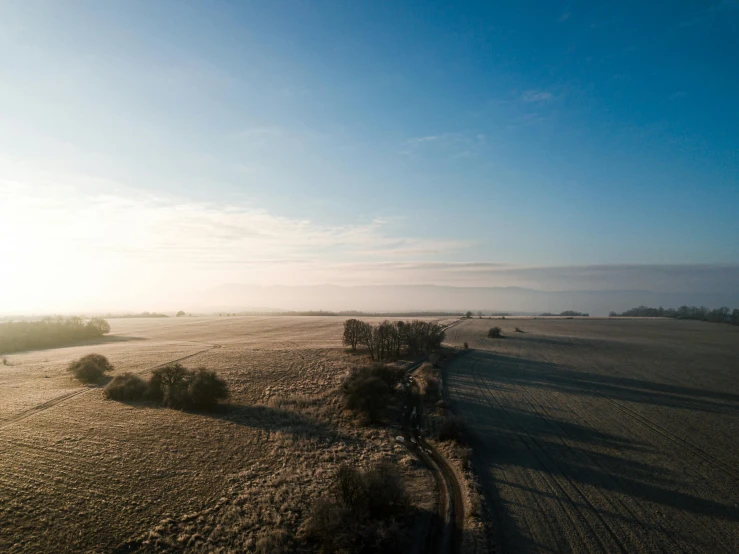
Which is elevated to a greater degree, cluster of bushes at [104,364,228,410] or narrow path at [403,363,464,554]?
cluster of bushes at [104,364,228,410]

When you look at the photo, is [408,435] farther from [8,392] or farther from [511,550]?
[8,392]

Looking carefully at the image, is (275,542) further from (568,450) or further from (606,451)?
A: (606,451)

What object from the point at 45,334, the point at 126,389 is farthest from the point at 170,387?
the point at 45,334

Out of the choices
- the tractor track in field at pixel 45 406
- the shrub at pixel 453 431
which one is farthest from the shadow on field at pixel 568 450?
the tractor track in field at pixel 45 406

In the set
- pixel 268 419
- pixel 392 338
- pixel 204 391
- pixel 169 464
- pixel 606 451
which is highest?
pixel 392 338

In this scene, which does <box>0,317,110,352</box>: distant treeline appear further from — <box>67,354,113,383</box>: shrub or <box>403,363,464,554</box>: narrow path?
<box>403,363,464,554</box>: narrow path

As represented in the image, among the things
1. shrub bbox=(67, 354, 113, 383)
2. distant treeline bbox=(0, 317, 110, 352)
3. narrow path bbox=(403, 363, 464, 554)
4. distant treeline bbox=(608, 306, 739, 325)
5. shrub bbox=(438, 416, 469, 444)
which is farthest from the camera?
distant treeline bbox=(608, 306, 739, 325)

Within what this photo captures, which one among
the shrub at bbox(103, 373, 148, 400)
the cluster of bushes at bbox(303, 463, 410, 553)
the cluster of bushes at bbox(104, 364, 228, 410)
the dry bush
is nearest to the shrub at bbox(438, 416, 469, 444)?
the cluster of bushes at bbox(303, 463, 410, 553)
